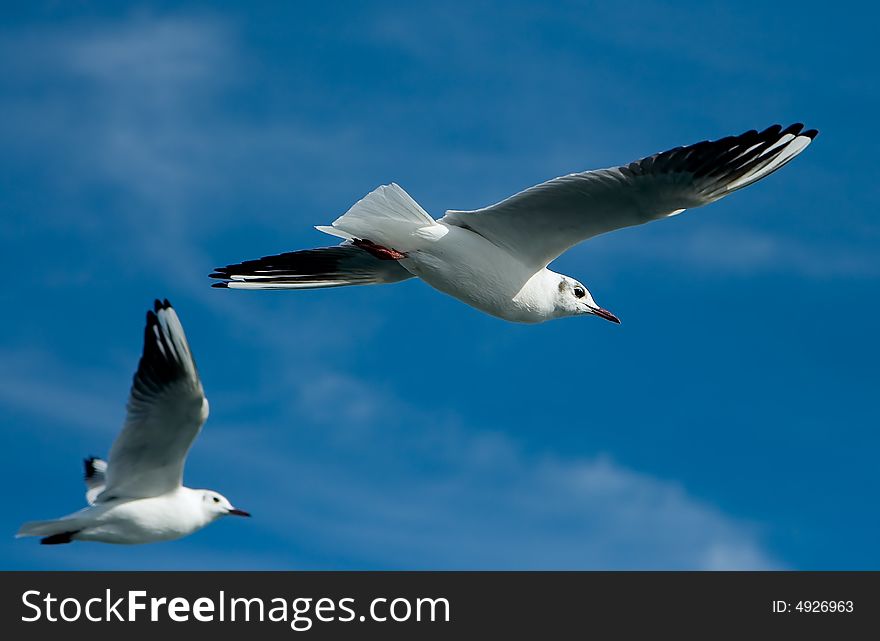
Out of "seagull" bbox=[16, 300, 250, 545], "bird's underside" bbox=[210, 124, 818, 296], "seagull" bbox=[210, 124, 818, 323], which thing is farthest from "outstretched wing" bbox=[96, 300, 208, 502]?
"bird's underside" bbox=[210, 124, 818, 296]

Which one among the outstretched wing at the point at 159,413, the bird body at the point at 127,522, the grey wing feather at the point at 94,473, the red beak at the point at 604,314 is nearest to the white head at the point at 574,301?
the red beak at the point at 604,314

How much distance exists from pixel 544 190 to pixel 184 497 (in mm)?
4944

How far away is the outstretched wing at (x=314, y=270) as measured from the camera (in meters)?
11.1

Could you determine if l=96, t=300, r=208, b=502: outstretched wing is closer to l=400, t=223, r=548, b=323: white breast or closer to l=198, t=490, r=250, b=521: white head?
l=198, t=490, r=250, b=521: white head

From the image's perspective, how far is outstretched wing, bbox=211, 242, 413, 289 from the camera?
11.1 metres

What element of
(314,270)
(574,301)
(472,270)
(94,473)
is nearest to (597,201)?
(472,270)

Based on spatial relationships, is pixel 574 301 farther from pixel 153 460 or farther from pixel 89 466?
pixel 89 466

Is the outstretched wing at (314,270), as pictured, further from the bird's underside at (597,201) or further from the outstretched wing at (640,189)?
the outstretched wing at (640,189)

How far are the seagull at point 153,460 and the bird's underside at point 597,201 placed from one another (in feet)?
6.20

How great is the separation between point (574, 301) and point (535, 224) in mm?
1187

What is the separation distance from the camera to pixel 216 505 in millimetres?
12781

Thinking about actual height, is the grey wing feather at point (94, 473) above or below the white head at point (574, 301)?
below

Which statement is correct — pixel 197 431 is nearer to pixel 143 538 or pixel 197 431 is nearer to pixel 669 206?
pixel 143 538

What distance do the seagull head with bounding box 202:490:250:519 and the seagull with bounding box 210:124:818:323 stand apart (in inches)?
117
